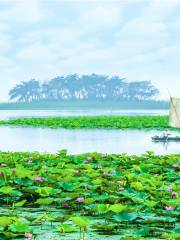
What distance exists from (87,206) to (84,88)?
343 feet

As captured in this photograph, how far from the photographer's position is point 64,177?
5.64 metres

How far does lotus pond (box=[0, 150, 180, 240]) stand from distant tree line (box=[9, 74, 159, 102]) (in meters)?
99.5

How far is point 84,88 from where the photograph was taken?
356ft

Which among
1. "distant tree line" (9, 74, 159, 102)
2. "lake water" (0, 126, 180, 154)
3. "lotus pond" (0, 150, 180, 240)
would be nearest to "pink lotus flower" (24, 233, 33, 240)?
"lotus pond" (0, 150, 180, 240)

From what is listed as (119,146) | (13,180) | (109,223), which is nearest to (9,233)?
(109,223)

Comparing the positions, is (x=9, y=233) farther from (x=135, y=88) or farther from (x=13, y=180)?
(x=135, y=88)

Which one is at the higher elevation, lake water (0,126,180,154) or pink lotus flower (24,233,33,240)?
pink lotus flower (24,233,33,240)

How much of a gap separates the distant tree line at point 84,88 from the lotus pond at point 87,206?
9945 centimetres

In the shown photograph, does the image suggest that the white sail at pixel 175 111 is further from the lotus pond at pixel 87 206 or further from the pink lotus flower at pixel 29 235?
the pink lotus flower at pixel 29 235

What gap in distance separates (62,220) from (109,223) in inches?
13.8

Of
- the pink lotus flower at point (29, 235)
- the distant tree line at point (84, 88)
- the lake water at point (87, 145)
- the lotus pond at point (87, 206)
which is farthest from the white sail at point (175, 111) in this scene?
the distant tree line at point (84, 88)

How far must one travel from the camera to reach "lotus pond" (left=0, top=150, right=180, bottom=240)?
11.8ft

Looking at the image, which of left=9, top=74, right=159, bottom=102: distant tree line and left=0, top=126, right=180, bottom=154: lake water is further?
left=9, top=74, right=159, bottom=102: distant tree line

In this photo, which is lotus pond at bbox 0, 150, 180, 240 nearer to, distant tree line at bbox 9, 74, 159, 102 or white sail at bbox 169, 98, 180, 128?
white sail at bbox 169, 98, 180, 128
